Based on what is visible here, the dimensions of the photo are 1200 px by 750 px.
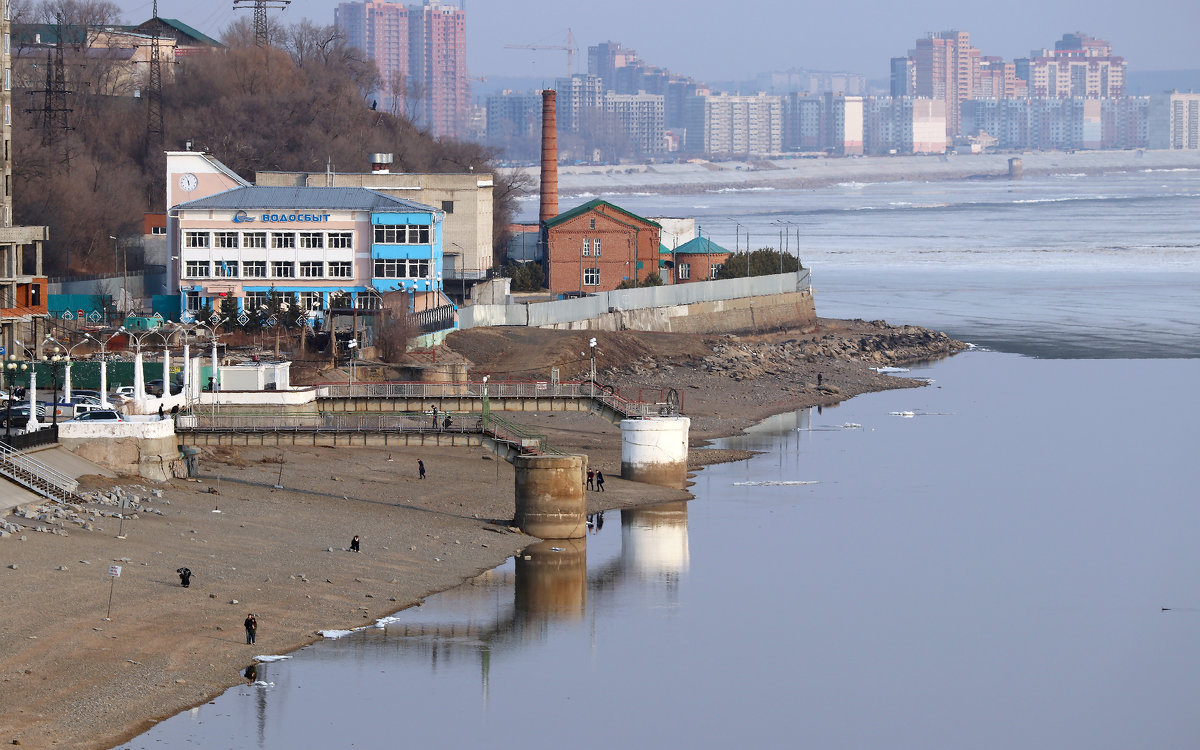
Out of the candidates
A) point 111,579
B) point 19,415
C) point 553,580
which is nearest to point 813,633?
point 553,580

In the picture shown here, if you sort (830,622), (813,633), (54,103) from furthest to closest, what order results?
(54,103) → (830,622) → (813,633)

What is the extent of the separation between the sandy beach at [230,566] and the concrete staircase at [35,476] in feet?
3.60

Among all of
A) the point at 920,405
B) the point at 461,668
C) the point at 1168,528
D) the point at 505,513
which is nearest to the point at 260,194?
the point at 920,405

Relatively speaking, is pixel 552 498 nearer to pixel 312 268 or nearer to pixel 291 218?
pixel 312 268

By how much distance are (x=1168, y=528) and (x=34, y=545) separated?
29.6 metres

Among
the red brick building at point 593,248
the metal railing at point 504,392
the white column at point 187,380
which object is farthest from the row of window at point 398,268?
the white column at point 187,380

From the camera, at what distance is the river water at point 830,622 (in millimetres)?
30875

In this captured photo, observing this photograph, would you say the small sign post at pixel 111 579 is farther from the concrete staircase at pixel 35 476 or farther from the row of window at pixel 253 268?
the row of window at pixel 253 268

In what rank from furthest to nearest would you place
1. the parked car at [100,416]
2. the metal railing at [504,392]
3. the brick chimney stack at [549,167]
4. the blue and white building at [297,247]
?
the brick chimney stack at [549,167] → the blue and white building at [297,247] → the metal railing at [504,392] → the parked car at [100,416]

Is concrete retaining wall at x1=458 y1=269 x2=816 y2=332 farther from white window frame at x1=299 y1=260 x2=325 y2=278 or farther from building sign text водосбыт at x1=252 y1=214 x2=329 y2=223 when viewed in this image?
building sign text водосбыт at x1=252 y1=214 x2=329 y2=223

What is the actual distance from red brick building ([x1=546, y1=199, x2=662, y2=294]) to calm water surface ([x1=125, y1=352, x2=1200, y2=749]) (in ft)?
131

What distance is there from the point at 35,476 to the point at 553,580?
11401 millimetres

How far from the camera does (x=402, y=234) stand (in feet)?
248

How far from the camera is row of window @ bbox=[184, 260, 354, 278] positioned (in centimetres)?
7462
